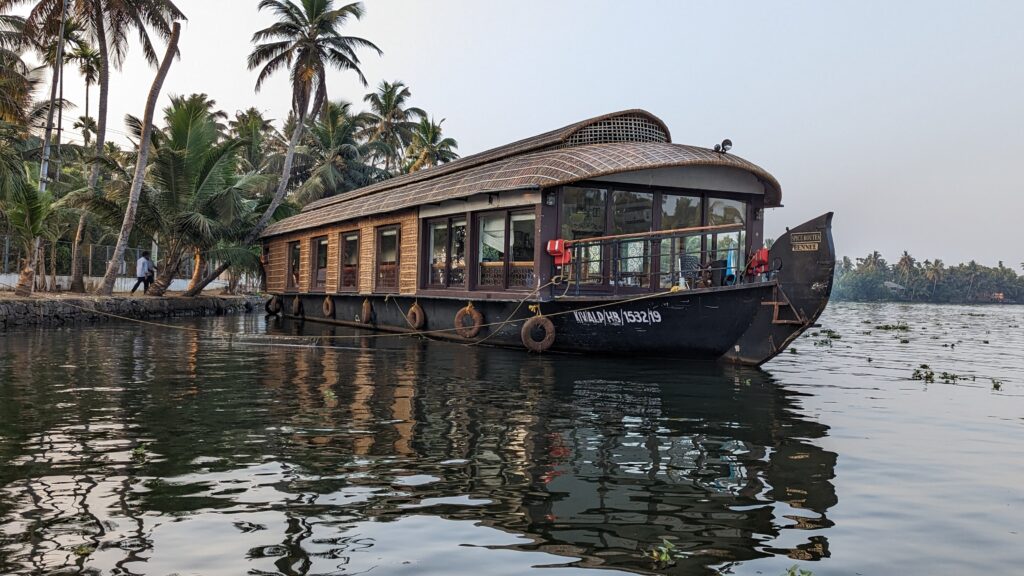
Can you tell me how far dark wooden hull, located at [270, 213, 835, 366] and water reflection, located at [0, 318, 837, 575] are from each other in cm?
139

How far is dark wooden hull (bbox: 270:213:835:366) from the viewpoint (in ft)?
34.5

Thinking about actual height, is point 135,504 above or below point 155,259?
below

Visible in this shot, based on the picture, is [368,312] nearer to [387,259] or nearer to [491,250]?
[387,259]

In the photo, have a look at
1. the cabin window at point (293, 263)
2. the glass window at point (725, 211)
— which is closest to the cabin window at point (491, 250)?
the glass window at point (725, 211)

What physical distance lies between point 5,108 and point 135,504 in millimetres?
20786

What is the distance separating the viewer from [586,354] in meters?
13.1

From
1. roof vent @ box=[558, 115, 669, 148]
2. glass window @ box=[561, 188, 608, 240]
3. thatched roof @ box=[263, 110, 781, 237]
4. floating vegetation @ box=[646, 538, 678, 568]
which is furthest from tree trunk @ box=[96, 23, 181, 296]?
floating vegetation @ box=[646, 538, 678, 568]

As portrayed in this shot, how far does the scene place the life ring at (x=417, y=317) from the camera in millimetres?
16734

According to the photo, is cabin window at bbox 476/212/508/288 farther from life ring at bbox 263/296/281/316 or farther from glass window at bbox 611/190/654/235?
life ring at bbox 263/296/281/316

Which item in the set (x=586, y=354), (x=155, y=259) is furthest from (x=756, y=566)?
(x=155, y=259)

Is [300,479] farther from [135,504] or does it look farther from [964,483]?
[964,483]

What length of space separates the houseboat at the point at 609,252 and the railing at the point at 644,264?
34 millimetres

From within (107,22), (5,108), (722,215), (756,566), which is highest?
(107,22)

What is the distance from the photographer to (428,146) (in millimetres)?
45719
